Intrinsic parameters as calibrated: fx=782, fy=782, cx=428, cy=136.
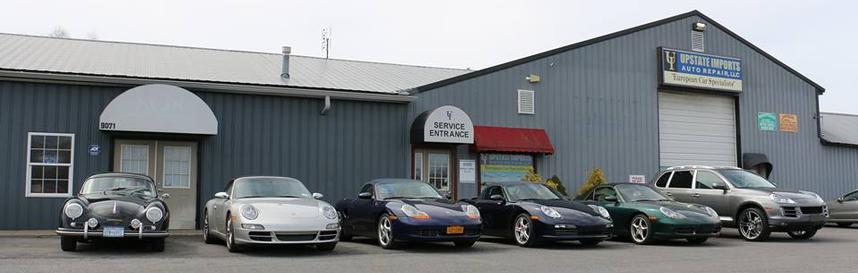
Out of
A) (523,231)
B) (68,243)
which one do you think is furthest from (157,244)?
(523,231)

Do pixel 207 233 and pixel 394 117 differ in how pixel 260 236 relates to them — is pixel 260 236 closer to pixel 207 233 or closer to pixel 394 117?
pixel 207 233

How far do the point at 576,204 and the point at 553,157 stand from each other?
292 inches

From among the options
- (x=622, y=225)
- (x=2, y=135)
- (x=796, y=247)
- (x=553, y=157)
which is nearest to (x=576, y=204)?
(x=622, y=225)

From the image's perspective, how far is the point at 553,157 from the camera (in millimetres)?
21062

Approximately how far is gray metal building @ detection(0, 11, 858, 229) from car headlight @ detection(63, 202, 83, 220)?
5.09 m

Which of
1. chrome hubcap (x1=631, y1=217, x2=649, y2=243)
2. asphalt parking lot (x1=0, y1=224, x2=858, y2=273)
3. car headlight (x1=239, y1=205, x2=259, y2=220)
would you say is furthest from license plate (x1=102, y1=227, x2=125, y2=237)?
chrome hubcap (x1=631, y1=217, x2=649, y2=243)

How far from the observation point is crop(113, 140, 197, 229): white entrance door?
55.9 feet

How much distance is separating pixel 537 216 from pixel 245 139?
7.75m

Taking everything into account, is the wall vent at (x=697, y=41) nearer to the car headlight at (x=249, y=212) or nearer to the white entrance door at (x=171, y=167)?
the white entrance door at (x=171, y=167)

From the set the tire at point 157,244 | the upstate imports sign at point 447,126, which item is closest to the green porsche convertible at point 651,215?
the upstate imports sign at point 447,126

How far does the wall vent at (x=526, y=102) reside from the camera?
20.8 metres

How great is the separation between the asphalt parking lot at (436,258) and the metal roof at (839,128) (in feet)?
48.0

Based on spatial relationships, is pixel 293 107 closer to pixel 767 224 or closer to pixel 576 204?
pixel 576 204

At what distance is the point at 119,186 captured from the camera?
41.5 ft
